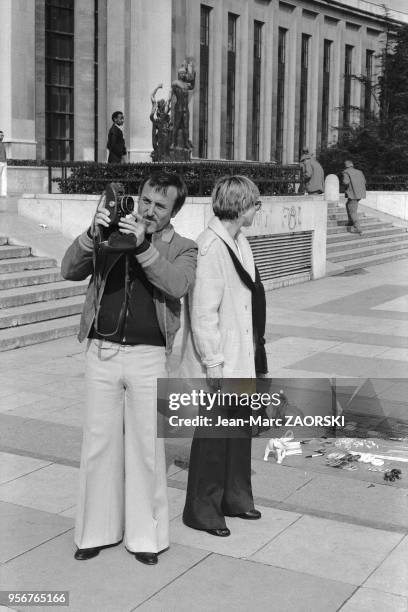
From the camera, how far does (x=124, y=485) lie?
4.91 meters

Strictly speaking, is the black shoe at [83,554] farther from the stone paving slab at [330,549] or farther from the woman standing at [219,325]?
the stone paving slab at [330,549]

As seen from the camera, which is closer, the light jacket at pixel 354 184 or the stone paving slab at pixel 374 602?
the stone paving slab at pixel 374 602

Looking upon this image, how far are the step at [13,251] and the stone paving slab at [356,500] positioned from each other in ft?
30.8

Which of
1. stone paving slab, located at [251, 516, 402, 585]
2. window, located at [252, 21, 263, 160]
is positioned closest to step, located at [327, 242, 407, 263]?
stone paving slab, located at [251, 516, 402, 585]

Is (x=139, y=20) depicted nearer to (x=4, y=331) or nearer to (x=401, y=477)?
(x=4, y=331)

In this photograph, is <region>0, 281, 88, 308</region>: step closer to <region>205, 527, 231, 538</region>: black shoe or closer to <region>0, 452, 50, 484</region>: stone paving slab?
<region>0, 452, 50, 484</region>: stone paving slab

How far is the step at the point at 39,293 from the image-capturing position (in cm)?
1257

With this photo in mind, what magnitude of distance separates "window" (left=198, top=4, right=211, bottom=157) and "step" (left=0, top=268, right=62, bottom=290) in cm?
2808

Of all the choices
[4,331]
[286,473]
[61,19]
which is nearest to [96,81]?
[61,19]

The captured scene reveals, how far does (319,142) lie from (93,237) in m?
47.2

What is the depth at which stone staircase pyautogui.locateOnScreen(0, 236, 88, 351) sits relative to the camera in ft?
38.4

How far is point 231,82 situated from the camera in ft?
143

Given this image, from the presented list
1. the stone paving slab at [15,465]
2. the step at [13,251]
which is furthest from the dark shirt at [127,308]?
the step at [13,251]

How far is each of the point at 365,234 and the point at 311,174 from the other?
2320mm
